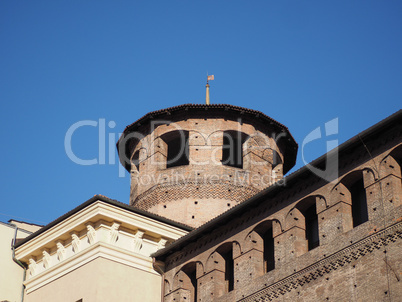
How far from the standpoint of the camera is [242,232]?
17484 millimetres

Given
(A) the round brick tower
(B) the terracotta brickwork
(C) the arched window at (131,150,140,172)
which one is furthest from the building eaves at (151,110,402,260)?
(C) the arched window at (131,150,140,172)

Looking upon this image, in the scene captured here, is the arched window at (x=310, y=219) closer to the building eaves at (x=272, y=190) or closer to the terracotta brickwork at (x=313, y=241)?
the terracotta brickwork at (x=313, y=241)

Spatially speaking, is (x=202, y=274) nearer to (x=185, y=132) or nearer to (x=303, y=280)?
(x=303, y=280)

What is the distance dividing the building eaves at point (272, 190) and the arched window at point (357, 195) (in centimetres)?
53

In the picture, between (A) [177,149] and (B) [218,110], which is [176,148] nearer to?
(A) [177,149]

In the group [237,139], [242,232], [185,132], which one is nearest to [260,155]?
[237,139]

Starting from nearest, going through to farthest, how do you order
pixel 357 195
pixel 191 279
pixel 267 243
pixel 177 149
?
pixel 357 195
pixel 267 243
pixel 191 279
pixel 177 149

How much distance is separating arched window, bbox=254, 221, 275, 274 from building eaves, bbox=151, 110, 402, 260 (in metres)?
0.50

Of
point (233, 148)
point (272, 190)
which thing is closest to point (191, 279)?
point (272, 190)

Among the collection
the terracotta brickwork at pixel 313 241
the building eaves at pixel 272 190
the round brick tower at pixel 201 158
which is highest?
the round brick tower at pixel 201 158

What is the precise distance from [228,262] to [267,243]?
1.18m

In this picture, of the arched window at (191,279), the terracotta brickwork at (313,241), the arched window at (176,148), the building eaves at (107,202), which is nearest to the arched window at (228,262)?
the terracotta brickwork at (313,241)

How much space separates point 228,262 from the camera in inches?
706

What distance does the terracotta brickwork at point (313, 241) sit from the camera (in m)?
14.3
